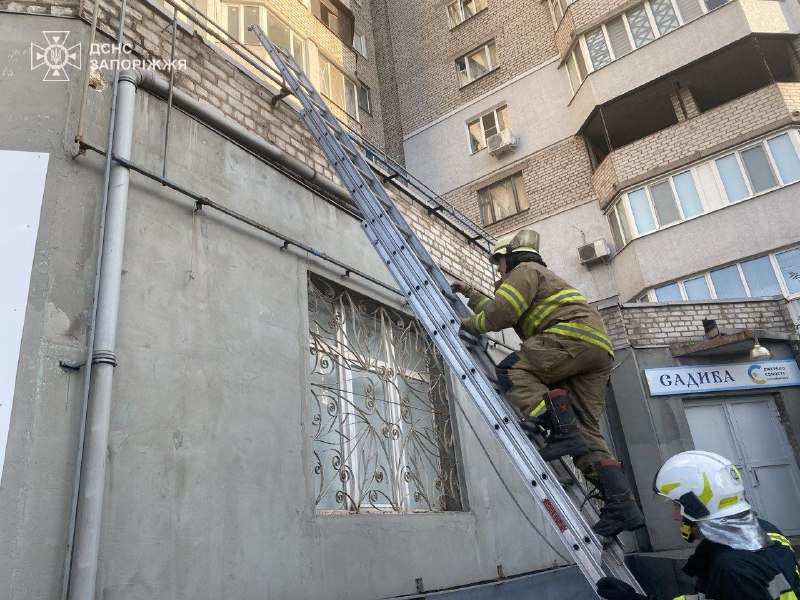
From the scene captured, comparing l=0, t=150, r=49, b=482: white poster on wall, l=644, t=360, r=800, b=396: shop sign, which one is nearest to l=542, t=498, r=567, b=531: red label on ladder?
l=0, t=150, r=49, b=482: white poster on wall

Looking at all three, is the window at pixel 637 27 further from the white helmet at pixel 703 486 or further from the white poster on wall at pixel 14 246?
the white poster on wall at pixel 14 246

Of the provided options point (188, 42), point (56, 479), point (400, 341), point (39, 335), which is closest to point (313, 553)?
point (56, 479)

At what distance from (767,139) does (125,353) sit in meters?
14.1

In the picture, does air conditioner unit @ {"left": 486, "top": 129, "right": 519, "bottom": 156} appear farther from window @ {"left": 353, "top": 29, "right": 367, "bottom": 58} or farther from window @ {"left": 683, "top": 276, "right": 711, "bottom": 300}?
window @ {"left": 683, "top": 276, "right": 711, "bottom": 300}

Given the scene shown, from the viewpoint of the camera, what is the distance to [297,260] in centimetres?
472

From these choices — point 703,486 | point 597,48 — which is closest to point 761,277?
point 597,48

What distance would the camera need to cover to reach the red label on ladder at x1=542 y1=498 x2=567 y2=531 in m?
2.72

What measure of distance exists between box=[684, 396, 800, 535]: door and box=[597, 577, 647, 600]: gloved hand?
939 cm

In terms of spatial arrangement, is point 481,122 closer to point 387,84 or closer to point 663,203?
point 387,84

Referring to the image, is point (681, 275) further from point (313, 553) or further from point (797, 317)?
point (313, 553)

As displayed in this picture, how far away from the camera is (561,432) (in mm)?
3043

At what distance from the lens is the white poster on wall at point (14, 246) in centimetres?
284

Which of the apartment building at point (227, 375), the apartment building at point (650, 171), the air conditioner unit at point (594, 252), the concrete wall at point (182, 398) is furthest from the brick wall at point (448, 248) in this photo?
the air conditioner unit at point (594, 252)

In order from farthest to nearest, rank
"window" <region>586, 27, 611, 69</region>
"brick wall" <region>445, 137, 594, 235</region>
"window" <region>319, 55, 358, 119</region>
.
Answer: "brick wall" <region>445, 137, 594, 235</region> < "window" <region>586, 27, 611, 69</region> < "window" <region>319, 55, 358, 119</region>
